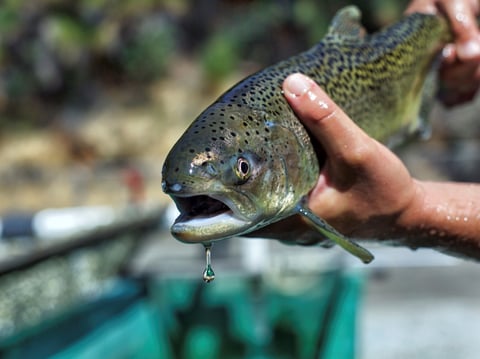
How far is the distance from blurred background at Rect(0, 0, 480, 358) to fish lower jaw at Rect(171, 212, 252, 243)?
3795mm

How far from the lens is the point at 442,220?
102 inches

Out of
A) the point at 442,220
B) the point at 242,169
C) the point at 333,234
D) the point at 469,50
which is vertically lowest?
the point at 442,220

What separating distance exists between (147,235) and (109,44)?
428 inches

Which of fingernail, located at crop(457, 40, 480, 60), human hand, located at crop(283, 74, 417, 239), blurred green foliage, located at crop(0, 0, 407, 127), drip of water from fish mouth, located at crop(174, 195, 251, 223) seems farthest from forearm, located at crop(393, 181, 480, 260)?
blurred green foliage, located at crop(0, 0, 407, 127)

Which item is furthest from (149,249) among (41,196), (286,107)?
(41,196)

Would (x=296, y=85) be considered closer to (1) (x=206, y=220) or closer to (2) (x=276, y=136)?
(2) (x=276, y=136)

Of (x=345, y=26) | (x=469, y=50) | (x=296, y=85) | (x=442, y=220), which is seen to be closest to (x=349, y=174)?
(x=296, y=85)

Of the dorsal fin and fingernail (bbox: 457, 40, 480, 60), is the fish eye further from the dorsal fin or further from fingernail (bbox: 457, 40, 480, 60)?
fingernail (bbox: 457, 40, 480, 60)

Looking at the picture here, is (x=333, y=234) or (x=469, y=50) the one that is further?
(x=469, y=50)

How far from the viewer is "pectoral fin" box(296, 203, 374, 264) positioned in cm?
221

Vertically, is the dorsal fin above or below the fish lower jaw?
above

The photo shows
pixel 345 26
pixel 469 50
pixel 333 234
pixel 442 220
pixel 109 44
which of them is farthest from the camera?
pixel 109 44

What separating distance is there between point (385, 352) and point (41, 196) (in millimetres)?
11935

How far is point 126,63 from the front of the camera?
1866cm
